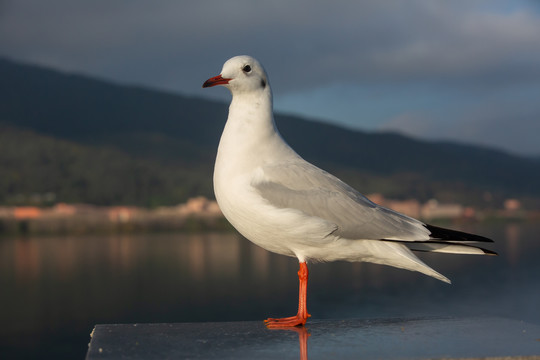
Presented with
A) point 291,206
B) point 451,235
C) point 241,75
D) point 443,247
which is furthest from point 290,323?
point 241,75

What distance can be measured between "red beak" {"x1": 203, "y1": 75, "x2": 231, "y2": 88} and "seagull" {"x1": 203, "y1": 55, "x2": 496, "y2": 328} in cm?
1

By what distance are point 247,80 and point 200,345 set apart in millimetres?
2883

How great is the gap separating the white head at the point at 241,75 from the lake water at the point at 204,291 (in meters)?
72.7

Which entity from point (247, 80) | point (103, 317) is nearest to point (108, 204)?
point (103, 317)

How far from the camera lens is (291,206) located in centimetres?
660

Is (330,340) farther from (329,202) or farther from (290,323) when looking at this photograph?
(329,202)

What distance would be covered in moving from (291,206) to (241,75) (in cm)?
155

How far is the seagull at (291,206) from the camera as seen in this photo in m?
6.56

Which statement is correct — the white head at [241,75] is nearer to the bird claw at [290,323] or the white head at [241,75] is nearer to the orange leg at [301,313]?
the orange leg at [301,313]

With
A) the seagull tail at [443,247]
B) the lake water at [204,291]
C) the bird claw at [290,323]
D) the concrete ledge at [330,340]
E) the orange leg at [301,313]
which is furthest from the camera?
the lake water at [204,291]

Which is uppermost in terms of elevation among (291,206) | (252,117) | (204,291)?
(252,117)

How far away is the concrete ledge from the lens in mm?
5788

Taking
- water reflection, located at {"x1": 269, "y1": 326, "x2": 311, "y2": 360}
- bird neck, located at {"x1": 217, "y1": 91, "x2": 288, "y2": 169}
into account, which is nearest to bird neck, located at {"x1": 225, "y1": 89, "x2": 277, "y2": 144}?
bird neck, located at {"x1": 217, "y1": 91, "x2": 288, "y2": 169}

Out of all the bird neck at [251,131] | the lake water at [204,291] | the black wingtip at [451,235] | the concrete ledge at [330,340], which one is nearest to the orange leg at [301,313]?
the concrete ledge at [330,340]
